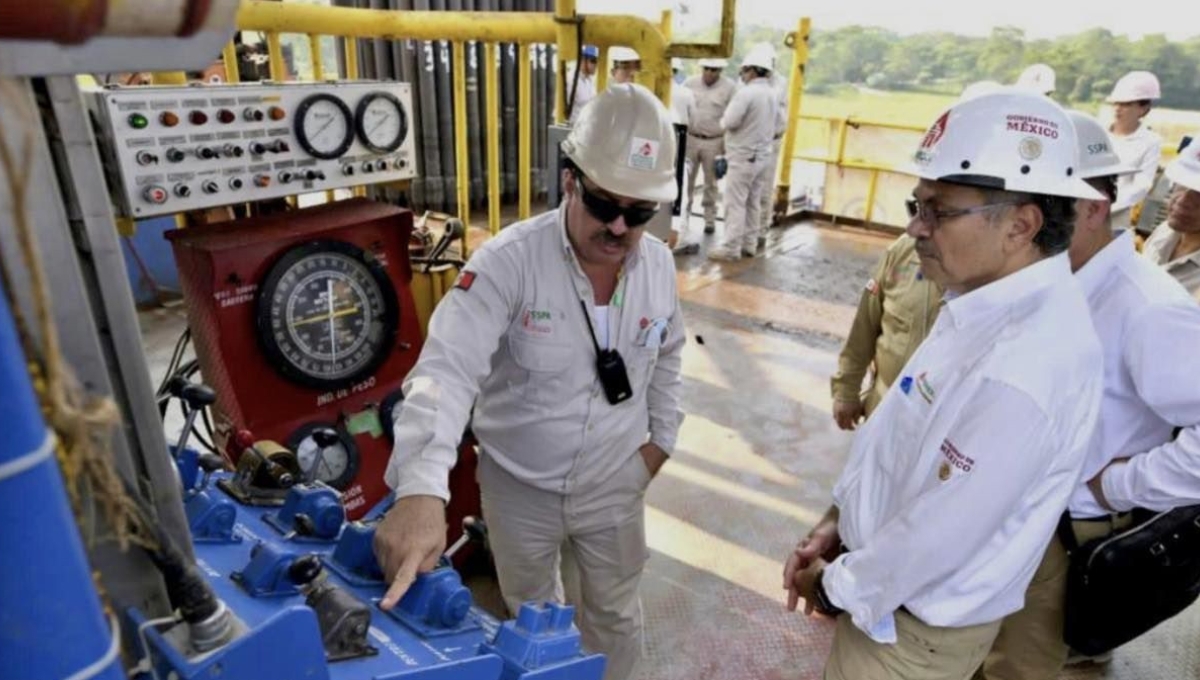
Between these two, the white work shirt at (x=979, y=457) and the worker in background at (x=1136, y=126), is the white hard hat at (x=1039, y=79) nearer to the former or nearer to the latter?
the worker in background at (x=1136, y=126)

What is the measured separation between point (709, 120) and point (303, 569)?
6274 millimetres

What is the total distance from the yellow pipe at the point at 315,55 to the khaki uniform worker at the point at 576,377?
1257 mm

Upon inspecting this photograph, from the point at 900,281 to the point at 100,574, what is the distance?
2.25 meters

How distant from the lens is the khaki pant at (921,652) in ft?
4.58

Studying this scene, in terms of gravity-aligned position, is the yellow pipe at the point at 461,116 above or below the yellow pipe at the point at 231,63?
below

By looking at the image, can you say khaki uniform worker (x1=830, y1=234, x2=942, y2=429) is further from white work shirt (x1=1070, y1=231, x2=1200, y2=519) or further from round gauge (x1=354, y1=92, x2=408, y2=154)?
round gauge (x1=354, y1=92, x2=408, y2=154)

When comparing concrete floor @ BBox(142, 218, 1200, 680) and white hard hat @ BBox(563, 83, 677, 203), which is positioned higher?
white hard hat @ BBox(563, 83, 677, 203)

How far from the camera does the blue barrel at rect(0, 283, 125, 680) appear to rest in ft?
1.35

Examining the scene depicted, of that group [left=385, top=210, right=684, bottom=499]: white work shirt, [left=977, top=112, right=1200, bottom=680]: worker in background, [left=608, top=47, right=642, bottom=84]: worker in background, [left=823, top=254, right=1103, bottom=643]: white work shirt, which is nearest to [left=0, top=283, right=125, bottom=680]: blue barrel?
[left=385, top=210, right=684, bottom=499]: white work shirt

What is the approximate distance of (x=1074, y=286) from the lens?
1.32 m

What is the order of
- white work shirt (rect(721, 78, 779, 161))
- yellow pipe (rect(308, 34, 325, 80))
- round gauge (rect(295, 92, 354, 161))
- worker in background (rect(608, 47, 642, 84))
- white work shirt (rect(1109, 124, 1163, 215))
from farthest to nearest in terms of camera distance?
white work shirt (rect(721, 78, 779, 161)), worker in background (rect(608, 47, 642, 84)), white work shirt (rect(1109, 124, 1163, 215)), yellow pipe (rect(308, 34, 325, 80)), round gauge (rect(295, 92, 354, 161))

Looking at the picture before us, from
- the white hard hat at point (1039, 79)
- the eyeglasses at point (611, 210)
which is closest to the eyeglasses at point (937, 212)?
the eyeglasses at point (611, 210)

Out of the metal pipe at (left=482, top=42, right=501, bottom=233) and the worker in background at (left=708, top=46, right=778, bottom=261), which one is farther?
the worker in background at (left=708, top=46, right=778, bottom=261)

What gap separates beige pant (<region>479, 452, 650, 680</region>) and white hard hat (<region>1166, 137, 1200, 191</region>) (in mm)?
1870
